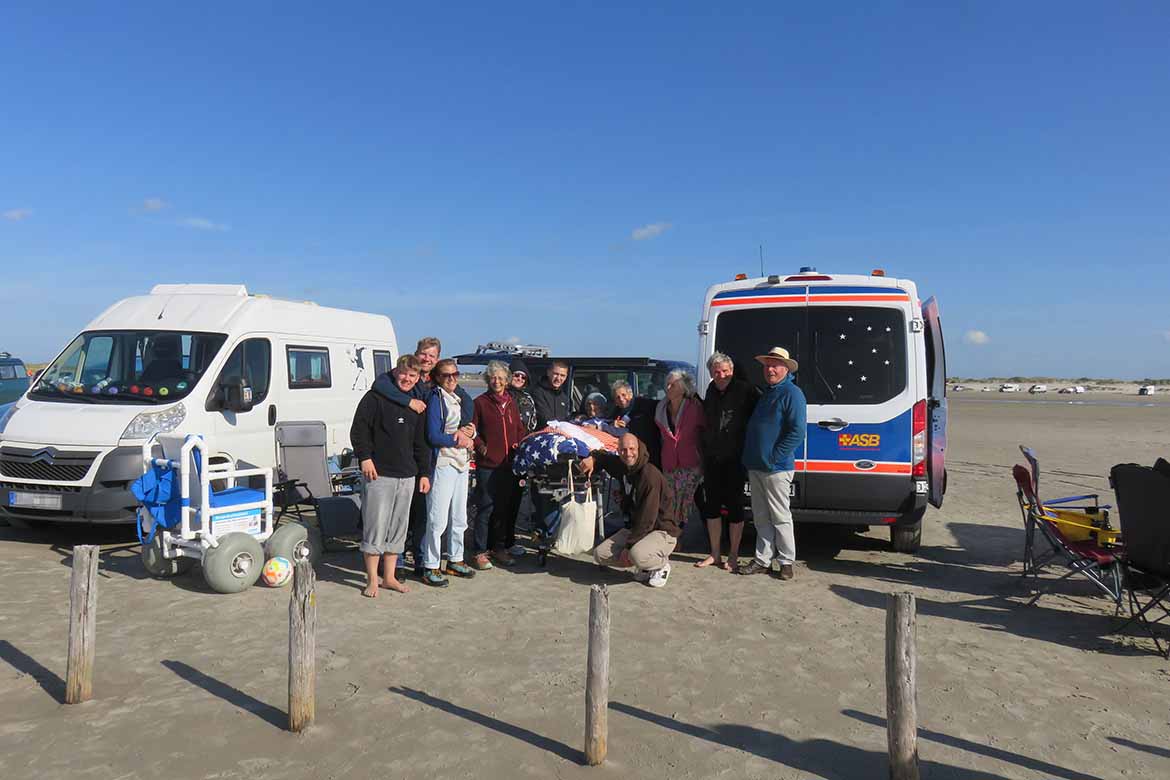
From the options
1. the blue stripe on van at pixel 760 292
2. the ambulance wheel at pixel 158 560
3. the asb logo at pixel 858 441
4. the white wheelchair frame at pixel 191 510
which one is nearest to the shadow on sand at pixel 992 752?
the asb logo at pixel 858 441

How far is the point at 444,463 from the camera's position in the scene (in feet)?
21.5

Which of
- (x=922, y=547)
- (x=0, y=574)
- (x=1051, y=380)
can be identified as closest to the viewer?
(x=0, y=574)

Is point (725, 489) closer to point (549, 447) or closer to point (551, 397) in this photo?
point (549, 447)

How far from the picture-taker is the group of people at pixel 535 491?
6312 mm

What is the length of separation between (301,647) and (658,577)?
3468 mm

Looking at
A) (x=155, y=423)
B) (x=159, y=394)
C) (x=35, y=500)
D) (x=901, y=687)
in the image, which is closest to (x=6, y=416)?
(x=35, y=500)

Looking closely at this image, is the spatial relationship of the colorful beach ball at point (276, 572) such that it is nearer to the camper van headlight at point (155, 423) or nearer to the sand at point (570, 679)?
the sand at point (570, 679)

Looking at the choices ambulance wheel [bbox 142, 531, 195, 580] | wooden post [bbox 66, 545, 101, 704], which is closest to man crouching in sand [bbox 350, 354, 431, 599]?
ambulance wheel [bbox 142, 531, 195, 580]

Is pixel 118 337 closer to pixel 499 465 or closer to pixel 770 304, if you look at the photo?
pixel 499 465

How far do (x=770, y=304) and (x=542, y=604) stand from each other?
3.37 m

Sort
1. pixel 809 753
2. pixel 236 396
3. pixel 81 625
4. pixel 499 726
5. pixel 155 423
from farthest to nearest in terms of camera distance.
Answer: pixel 236 396, pixel 155 423, pixel 81 625, pixel 499 726, pixel 809 753

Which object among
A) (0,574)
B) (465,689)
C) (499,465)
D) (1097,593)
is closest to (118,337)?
(0,574)

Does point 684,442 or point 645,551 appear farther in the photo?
point 684,442

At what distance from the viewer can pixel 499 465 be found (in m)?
7.14
